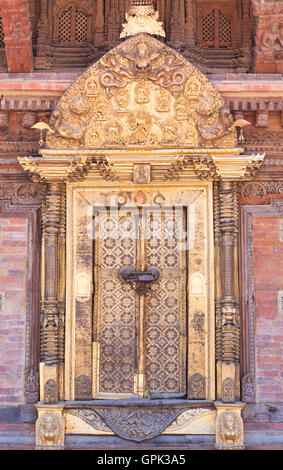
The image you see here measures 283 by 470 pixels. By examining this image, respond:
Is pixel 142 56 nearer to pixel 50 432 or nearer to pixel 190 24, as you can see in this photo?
pixel 190 24

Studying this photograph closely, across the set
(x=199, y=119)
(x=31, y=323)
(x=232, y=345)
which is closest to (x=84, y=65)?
(x=199, y=119)

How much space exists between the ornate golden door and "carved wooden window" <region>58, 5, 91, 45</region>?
7.96 ft

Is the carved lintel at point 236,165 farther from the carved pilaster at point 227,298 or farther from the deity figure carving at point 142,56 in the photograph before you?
the deity figure carving at point 142,56

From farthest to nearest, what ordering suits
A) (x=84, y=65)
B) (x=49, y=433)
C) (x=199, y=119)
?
(x=84, y=65)
(x=199, y=119)
(x=49, y=433)

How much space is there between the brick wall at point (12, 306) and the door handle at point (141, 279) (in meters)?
1.19

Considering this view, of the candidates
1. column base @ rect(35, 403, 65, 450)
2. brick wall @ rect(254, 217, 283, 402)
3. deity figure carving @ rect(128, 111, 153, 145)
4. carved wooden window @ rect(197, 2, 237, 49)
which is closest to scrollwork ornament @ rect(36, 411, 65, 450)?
column base @ rect(35, 403, 65, 450)

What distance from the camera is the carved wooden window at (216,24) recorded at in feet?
31.9

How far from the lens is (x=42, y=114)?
8.83 meters

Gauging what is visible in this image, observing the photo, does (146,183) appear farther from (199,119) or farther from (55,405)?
(55,405)

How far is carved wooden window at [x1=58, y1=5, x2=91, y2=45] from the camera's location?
9.74 meters

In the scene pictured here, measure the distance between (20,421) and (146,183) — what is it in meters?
2.94

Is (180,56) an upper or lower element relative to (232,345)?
upper

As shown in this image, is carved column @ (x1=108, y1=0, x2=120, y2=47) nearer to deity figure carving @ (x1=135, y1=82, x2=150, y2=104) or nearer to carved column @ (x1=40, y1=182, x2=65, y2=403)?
deity figure carving @ (x1=135, y1=82, x2=150, y2=104)

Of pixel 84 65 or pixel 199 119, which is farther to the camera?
pixel 84 65
